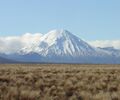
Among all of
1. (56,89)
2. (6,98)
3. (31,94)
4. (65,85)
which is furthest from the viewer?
(65,85)

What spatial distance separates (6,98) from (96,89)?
5.71m

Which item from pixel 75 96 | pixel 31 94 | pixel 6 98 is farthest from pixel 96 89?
pixel 6 98

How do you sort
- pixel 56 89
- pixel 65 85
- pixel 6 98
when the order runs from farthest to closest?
pixel 65 85 → pixel 56 89 → pixel 6 98

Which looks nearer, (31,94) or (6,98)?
(6,98)

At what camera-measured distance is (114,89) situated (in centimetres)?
1931

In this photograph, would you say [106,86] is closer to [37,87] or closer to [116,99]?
[37,87]

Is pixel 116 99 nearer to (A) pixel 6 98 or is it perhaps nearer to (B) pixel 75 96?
(B) pixel 75 96

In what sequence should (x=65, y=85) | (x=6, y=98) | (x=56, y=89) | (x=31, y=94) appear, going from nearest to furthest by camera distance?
(x=6, y=98) → (x=31, y=94) → (x=56, y=89) → (x=65, y=85)

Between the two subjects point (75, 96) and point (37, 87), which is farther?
point (37, 87)

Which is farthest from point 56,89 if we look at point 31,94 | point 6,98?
point 6,98

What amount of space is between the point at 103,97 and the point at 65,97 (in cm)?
155

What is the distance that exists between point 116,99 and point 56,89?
11.9 ft

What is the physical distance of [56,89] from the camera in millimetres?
18484

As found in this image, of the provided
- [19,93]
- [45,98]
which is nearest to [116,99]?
[45,98]
